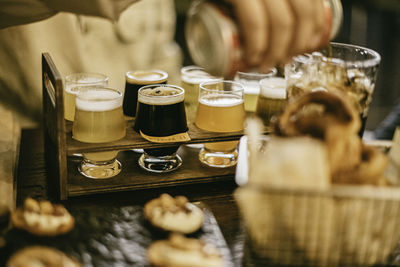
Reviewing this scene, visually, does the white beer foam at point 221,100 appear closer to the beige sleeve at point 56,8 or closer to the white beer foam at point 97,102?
the white beer foam at point 97,102

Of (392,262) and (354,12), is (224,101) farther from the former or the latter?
(354,12)

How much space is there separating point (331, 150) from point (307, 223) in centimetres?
16

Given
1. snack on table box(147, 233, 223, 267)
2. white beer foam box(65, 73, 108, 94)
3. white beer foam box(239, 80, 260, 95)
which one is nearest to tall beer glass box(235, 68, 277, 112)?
white beer foam box(239, 80, 260, 95)

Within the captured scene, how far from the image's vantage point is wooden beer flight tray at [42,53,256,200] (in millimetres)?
1247

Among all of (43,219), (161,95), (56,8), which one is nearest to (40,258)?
(43,219)

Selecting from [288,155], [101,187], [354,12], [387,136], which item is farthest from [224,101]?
[354,12]

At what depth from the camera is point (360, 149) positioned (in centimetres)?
100

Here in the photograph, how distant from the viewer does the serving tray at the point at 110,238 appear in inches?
40.1

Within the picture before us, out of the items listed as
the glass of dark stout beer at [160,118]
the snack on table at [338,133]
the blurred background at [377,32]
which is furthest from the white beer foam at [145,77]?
the blurred background at [377,32]

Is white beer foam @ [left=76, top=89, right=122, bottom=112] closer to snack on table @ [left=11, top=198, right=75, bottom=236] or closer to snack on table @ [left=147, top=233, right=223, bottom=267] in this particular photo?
snack on table @ [left=11, top=198, right=75, bottom=236]

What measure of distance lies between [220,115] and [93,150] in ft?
1.35

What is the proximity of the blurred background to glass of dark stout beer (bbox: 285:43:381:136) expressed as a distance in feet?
11.0

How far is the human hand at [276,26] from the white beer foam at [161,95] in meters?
0.40

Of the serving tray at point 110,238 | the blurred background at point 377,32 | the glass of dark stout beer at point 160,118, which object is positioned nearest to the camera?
the serving tray at point 110,238
